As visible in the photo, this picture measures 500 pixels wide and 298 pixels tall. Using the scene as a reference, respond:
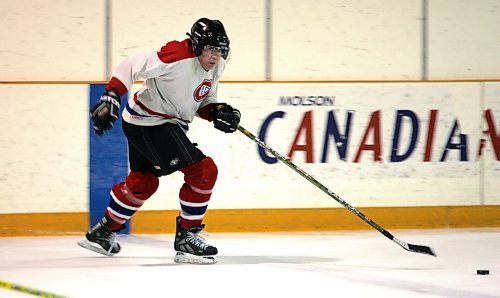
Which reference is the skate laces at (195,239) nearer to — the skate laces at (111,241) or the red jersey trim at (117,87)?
the skate laces at (111,241)

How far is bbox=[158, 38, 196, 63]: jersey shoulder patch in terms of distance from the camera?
14.9 ft

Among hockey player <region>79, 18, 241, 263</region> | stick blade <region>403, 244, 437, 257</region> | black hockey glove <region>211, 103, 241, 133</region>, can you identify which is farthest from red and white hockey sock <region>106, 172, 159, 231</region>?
stick blade <region>403, 244, 437, 257</region>

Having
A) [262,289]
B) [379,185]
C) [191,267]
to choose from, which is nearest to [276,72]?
[379,185]

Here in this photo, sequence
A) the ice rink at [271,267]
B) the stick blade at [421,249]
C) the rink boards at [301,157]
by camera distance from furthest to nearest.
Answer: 1. the rink boards at [301,157]
2. the stick blade at [421,249]
3. the ice rink at [271,267]

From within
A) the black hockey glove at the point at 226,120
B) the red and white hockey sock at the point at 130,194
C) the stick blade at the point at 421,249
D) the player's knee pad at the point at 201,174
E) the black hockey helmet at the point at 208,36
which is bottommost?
the stick blade at the point at 421,249

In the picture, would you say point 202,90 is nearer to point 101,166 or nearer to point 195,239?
point 195,239

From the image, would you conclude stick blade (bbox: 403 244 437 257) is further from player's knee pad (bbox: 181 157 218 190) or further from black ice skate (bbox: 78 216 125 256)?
black ice skate (bbox: 78 216 125 256)

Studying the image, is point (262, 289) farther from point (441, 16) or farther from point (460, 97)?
point (441, 16)

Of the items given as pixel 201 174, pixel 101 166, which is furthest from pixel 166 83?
pixel 101 166

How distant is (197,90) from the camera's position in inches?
184

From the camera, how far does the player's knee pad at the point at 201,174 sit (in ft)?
15.2

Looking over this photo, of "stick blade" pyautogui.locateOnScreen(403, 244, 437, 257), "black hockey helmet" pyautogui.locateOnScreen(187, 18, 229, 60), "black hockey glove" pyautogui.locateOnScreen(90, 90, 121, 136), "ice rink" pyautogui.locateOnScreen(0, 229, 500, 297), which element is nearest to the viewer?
"ice rink" pyautogui.locateOnScreen(0, 229, 500, 297)

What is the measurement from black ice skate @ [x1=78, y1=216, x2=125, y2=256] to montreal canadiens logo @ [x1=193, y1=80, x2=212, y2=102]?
0.74 meters

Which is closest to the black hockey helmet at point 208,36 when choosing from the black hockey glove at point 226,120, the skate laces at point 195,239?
the black hockey glove at point 226,120
